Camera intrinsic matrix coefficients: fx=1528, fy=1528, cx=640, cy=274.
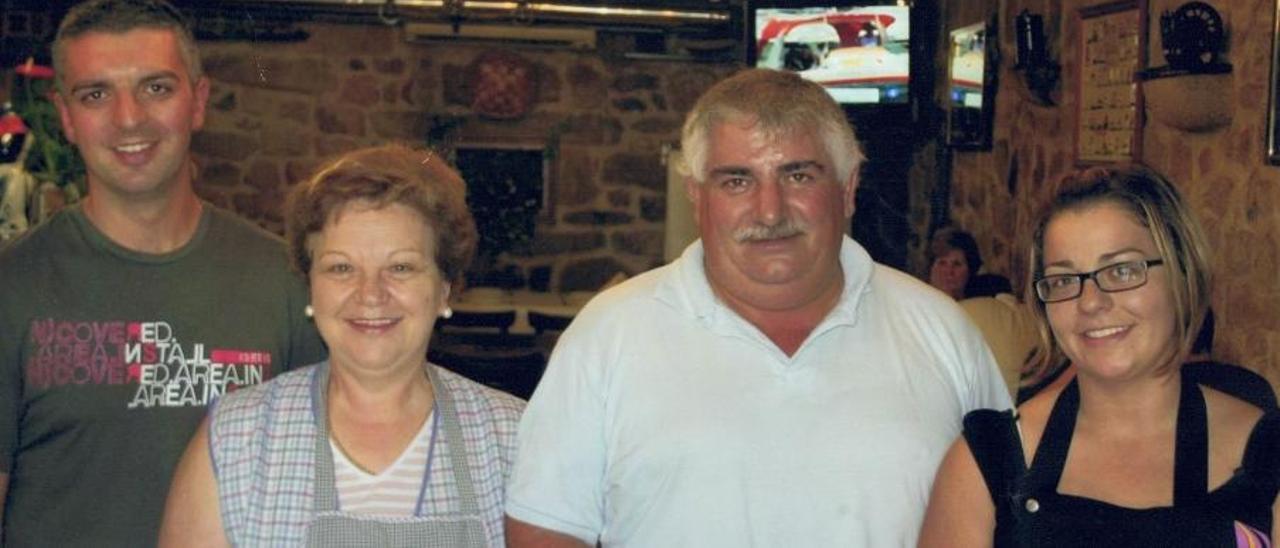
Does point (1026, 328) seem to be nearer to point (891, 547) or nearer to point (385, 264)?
point (891, 547)

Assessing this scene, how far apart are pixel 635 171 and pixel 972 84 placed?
2.53 meters

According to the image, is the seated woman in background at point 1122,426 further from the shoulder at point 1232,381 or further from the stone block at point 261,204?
the stone block at point 261,204

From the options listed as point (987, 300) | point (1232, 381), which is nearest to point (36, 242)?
point (1232, 381)

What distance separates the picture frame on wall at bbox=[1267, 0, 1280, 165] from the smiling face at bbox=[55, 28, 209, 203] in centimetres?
283

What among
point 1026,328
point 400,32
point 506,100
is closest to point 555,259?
point 506,100

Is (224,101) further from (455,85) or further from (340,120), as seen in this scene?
(455,85)

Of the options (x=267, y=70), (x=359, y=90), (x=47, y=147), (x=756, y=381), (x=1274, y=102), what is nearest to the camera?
(x=756, y=381)

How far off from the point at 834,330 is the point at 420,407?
24.3 inches

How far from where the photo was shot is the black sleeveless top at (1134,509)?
183 centimetres

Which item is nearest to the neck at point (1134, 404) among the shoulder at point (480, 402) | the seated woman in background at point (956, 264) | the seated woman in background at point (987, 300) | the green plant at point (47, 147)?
the shoulder at point (480, 402)

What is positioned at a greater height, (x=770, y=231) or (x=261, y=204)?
(x=770, y=231)

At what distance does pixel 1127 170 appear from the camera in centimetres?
193

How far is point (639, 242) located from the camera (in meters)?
8.93

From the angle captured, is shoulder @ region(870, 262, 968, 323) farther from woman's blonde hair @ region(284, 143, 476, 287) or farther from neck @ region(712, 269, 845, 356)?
woman's blonde hair @ region(284, 143, 476, 287)
